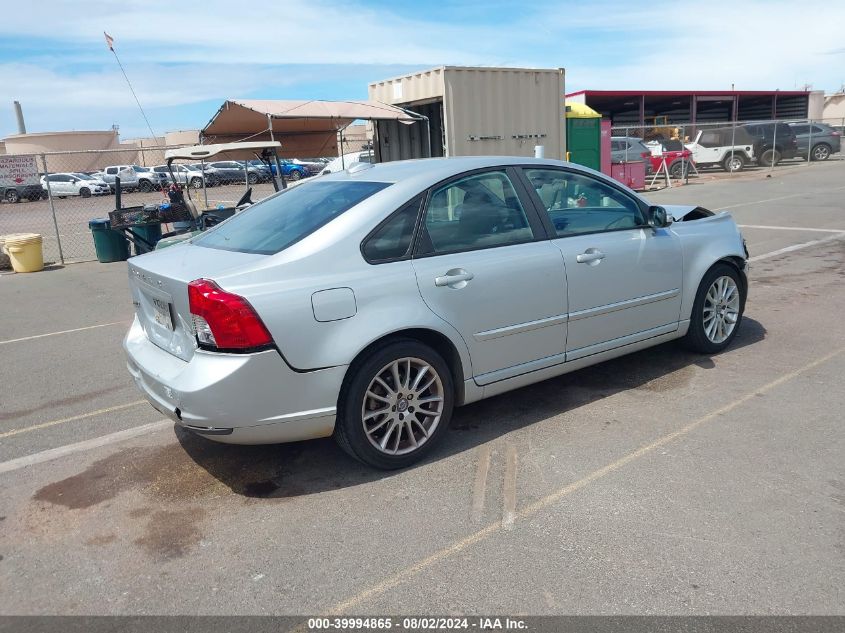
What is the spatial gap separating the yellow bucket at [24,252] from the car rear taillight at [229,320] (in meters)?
10.3

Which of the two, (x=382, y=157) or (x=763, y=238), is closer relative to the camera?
(x=763, y=238)

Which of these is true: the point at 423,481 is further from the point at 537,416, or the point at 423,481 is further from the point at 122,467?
the point at 122,467

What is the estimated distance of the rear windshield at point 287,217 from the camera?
380cm

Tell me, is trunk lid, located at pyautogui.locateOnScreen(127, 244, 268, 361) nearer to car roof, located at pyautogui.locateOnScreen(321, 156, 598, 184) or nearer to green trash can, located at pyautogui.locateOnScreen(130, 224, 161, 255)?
car roof, located at pyautogui.locateOnScreen(321, 156, 598, 184)

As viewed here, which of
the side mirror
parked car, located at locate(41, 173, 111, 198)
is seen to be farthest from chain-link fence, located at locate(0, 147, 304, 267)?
the side mirror

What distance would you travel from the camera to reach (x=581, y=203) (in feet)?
15.5

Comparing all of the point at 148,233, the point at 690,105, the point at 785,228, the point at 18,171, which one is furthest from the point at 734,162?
the point at 18,171

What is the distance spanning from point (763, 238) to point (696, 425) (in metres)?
8.11

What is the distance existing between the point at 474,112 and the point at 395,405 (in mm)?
10522

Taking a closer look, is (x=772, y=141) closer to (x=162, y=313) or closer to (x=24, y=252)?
(x=24, y=252)

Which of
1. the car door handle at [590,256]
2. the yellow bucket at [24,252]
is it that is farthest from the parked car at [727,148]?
the car door handle at [590,256]

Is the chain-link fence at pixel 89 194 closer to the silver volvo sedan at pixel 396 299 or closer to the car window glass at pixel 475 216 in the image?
the silver volvo sedan at pixel 396 299

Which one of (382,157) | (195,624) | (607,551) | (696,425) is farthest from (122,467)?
(382,157)

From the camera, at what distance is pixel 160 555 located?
3098 millimetres
